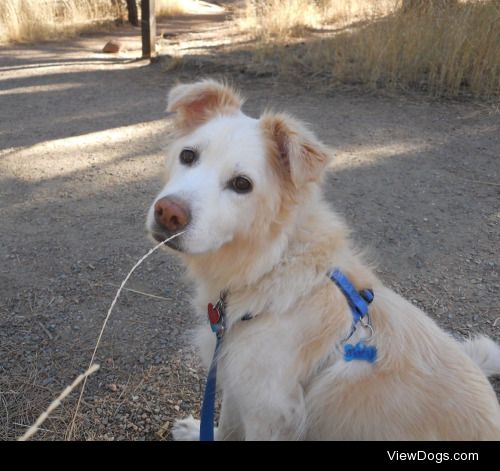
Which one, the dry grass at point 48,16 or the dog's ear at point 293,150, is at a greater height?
the dog's ear at point 293,150

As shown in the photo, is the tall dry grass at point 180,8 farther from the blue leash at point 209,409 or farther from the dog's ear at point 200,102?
the blue leash at point 209,409

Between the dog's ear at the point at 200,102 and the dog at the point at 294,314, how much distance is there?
0.70 ft

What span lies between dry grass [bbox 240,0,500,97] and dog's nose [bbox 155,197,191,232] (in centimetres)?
690

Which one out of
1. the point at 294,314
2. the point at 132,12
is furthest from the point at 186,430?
the point at 132,12

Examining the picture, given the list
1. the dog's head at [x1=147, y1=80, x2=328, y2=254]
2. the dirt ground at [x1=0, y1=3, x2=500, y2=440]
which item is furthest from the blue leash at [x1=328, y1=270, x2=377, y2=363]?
the dirt ground at [x1=0, y1=3, x2=500, y2=440]

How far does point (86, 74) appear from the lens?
9.26m

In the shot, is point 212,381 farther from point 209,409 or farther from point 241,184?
point 241,184

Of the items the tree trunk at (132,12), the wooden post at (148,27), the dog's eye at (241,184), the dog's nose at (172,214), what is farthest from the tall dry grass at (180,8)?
the dog's nose at (172,214)

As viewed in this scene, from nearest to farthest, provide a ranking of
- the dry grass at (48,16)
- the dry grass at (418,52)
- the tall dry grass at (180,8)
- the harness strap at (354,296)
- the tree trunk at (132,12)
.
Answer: the harness strap at (354,296) < the dry grass at (418,52) < the dry grass at (48,16) < the tree trunk at (132,12) < the tall dry grass at (180,8)

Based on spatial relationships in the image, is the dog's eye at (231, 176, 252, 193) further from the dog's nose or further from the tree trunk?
the tree trunk

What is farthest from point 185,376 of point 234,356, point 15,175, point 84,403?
point 15,175

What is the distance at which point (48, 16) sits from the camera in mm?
12453

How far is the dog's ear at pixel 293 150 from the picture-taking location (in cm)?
213

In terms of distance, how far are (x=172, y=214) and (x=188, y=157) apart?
1.46 ft
